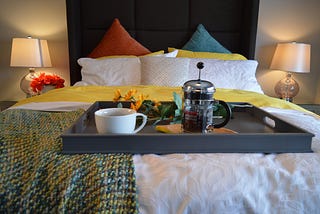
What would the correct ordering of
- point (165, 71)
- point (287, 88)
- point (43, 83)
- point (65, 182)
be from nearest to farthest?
point (65, 182)
point (165, 71)
point (43, 83)
point (287, 88)

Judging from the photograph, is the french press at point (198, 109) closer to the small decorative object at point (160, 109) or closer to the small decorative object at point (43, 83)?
the small decorative object at point (160, 109)

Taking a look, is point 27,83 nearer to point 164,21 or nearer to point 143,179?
point 164,21

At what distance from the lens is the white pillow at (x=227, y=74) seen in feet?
7.20

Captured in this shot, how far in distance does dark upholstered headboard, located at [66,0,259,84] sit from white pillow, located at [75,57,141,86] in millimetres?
564

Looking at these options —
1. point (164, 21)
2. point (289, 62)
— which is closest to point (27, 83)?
point (164, 21)

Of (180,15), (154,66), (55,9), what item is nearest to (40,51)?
(55,9)

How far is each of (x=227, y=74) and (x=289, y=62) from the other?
870 millimetres

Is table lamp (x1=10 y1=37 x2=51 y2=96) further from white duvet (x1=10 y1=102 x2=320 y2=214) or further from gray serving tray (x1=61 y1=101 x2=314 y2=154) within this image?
white duvet (x1=10 y1=102 x2=320 y2=214)

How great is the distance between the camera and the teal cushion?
8.94 feet

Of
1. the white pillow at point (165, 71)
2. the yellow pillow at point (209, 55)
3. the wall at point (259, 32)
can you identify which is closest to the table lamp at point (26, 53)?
the wall at point (259, 32)

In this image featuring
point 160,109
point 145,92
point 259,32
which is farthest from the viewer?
point 259,32

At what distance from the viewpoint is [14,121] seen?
3.46 feet

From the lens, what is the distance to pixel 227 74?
7.30 ft

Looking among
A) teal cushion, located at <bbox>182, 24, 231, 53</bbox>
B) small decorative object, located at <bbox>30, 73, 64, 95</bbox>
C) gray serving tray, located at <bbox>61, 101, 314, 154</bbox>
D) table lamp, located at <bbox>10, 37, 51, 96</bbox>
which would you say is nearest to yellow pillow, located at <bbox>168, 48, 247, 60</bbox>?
teal cushion, located at <bbox>182, 24, 231, 53</bbox>
